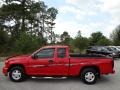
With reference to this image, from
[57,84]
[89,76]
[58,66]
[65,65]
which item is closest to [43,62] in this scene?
[58,66]

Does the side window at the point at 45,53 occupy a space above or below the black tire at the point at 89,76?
above

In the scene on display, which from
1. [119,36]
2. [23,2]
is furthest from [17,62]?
[119,36]

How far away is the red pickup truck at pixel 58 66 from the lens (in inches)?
473

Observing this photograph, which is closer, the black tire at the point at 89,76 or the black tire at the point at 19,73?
the black tire at the point at 89,76

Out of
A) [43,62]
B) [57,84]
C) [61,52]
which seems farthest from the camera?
[61,52]

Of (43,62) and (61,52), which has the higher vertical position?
(61,52)

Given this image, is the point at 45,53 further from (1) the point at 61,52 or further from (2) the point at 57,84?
(2) the point at 57,84

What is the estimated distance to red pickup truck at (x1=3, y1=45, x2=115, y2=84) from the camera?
39.4ft

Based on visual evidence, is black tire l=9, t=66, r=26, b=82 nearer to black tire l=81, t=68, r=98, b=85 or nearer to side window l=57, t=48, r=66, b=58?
side window l=57, t=48, r=66, b=58

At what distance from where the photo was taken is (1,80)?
41.6 feet

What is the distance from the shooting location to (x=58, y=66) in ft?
39.4

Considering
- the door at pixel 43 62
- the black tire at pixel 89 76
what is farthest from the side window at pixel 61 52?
the black tire at pixel 89 76

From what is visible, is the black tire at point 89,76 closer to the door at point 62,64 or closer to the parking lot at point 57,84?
the parking lot at point 57,84

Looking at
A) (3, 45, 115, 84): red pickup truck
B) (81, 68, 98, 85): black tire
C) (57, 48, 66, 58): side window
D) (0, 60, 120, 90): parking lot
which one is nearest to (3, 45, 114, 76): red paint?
(3, 45, 115, 84): red pickup truck
